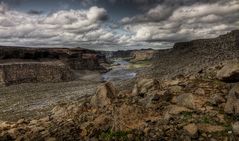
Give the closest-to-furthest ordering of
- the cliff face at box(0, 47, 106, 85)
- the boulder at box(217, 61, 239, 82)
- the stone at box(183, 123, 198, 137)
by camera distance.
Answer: the stone at box(183, 123, 198, 137) → the boulder at box(217, 61, 239, 82) → the cliff face at box(0, 47, 106, 85)

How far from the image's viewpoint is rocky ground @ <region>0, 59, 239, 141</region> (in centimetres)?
1642

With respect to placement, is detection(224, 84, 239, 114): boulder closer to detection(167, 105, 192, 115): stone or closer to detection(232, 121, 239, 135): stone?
detection(232, 121, 239, 135): stone

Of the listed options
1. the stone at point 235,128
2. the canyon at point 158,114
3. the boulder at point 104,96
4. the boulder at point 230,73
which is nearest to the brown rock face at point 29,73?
the canyon at point 158,114

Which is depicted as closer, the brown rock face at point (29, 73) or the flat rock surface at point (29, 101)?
the flat rock surface at point (29, 101)

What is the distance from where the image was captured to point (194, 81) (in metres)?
20.8

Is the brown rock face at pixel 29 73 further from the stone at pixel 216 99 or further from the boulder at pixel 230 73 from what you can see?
the stone at pixel 216 99

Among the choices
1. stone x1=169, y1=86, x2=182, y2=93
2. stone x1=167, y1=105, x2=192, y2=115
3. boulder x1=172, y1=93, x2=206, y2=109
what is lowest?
stone x1=167, y1=105, x2=192, y2=115

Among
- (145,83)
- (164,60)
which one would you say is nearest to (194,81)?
(145,83)

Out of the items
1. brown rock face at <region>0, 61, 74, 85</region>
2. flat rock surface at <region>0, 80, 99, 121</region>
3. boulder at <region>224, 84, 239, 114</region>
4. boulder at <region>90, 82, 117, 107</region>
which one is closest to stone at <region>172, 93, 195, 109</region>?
boulder at <region>224, 84, 239, 114</region>

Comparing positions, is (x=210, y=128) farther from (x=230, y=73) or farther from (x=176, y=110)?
(x=230, y=73)

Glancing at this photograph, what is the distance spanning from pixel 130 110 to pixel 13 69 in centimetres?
5819

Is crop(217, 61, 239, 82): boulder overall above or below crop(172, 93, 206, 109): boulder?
above

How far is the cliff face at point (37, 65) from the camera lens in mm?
72012

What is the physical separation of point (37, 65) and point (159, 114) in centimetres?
6250
